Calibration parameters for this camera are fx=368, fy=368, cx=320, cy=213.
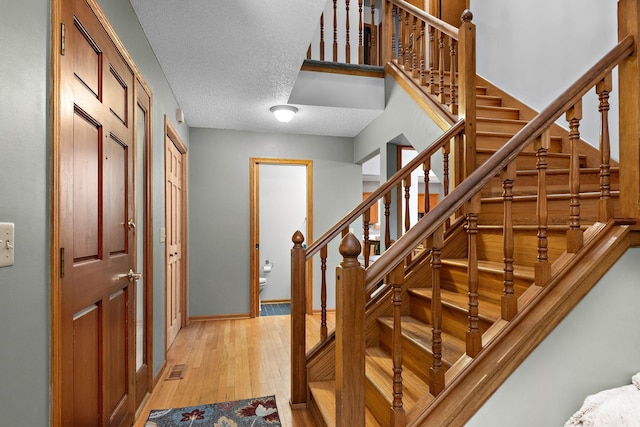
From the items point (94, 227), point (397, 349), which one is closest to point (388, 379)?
point (397, 349)

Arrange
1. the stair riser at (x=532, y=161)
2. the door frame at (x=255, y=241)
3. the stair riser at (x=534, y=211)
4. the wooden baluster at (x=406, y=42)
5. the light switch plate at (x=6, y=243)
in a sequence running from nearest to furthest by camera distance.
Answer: the light switch plate at (x=6, y=243) < the stair riser at (x=534, y=211) < the stair riser at (x=532, y=161) < the wooden baluster at (x=406, y=42) < the door frame at (x=255, y=241)

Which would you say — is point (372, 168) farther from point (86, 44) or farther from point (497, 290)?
point (86, 44)

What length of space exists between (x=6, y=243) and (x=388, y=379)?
1.63 m

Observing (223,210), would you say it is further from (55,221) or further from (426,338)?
(55,221)

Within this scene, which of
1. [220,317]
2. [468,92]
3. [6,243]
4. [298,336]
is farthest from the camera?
[220,317]

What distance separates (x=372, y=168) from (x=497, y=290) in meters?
5.24

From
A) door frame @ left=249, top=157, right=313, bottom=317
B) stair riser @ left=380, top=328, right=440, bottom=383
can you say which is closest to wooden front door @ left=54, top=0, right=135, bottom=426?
stair riser @ left=380, top=328, right=440, bottom=383

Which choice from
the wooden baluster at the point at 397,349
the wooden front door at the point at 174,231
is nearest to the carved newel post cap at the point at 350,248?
the wooden baluster at the point at 397,349

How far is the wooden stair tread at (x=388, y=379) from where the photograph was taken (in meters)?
1.66

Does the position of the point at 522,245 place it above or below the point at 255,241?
above

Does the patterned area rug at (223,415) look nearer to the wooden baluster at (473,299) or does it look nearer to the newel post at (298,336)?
the newel post at (298,336)

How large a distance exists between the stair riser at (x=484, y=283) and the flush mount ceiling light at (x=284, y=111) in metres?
2.11

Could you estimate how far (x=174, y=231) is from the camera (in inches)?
145

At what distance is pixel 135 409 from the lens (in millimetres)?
2141
